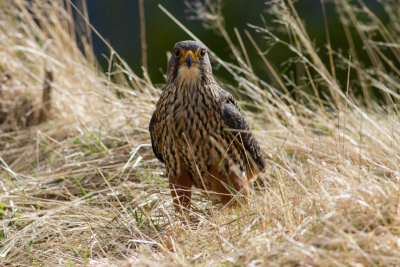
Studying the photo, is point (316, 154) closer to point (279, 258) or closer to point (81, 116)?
point (279, 258)

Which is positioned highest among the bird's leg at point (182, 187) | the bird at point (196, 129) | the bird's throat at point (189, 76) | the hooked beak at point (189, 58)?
the hooked beak at point (189, 58)

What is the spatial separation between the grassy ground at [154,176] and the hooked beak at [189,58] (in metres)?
0.43

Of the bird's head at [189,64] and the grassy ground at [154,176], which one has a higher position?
the bird's head at [189,64]

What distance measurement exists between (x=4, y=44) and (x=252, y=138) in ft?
8.40

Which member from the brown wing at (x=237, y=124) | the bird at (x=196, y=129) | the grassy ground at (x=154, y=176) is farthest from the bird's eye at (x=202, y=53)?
the grassy ground at (x=154, y=176)

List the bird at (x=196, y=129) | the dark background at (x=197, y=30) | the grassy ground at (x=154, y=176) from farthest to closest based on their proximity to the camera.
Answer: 1. the dark background at (x=197, y=30)
2. the bird at (x=196, y=129)
3. the grassy ground at (x=154, y=176)

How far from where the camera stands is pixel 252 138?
2.93 m

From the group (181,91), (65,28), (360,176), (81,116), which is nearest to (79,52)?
(65,28)

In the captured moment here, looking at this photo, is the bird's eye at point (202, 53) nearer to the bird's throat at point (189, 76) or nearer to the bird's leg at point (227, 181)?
the bird's throat at point (189, 76)

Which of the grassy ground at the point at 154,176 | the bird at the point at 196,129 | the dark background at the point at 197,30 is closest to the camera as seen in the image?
the grassy ground at the point at 154,176

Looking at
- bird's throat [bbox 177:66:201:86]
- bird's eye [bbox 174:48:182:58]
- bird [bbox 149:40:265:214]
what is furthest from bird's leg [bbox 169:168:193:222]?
bird's eye [bbox 174:48:182:58]

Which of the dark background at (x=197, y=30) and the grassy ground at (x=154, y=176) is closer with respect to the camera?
the grassy ground at (x=154, y=176)

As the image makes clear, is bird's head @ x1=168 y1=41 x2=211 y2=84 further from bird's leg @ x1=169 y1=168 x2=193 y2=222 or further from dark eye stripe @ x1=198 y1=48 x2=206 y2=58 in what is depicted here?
bird's leg @ x1=169 y1=168 x2=193 y2=222

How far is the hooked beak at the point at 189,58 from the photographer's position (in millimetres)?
2713
